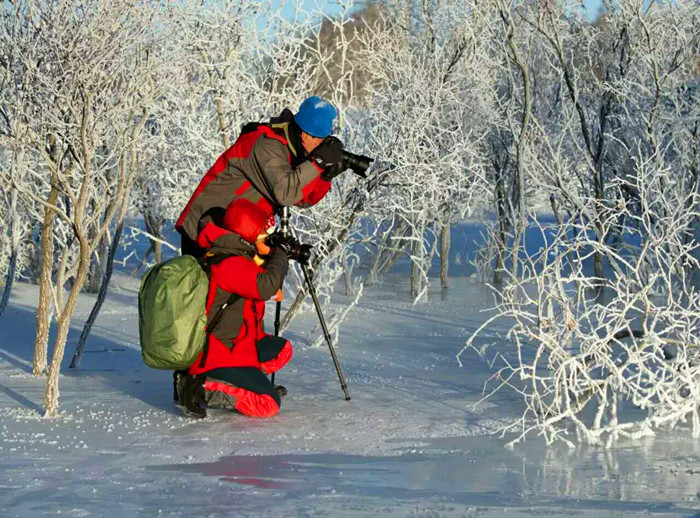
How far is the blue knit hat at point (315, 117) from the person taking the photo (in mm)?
5605

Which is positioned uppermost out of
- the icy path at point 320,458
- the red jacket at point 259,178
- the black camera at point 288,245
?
the red jacket at point 259,178

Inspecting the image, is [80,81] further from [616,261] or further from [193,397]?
[616,261]

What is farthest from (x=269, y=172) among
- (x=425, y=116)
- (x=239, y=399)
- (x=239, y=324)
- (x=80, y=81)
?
(x=425, y=116)

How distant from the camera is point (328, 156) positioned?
220 inches

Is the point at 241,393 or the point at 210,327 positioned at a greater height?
the point at 210,327

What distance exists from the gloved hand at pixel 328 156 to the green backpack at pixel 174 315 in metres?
0.80

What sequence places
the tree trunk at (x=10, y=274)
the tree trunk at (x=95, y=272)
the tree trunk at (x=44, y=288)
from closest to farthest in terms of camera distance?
the tree trunk at (x=44, y=288) < the tree trunk at (x=10, y=274) < the tree trunk at (x=95, y=272)

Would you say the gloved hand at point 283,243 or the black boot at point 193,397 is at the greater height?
the gloved hand at point 283,243

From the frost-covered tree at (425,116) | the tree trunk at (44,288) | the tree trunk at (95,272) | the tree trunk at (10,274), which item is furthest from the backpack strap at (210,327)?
the tree trunk at (95,272)

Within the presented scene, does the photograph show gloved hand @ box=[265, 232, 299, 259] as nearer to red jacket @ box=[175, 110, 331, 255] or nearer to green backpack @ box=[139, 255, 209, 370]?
red jacket @ box=[175, 110, 331, 255]

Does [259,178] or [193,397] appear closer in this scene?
[193,397]

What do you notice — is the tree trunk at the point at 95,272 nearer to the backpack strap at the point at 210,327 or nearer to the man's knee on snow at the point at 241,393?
the backpack strap at the point at 210,327

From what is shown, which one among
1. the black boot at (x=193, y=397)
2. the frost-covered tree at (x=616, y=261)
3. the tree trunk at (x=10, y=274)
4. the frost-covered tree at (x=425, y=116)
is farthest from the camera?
the tree trunk at (x=10, y=274)

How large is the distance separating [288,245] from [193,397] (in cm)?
88
